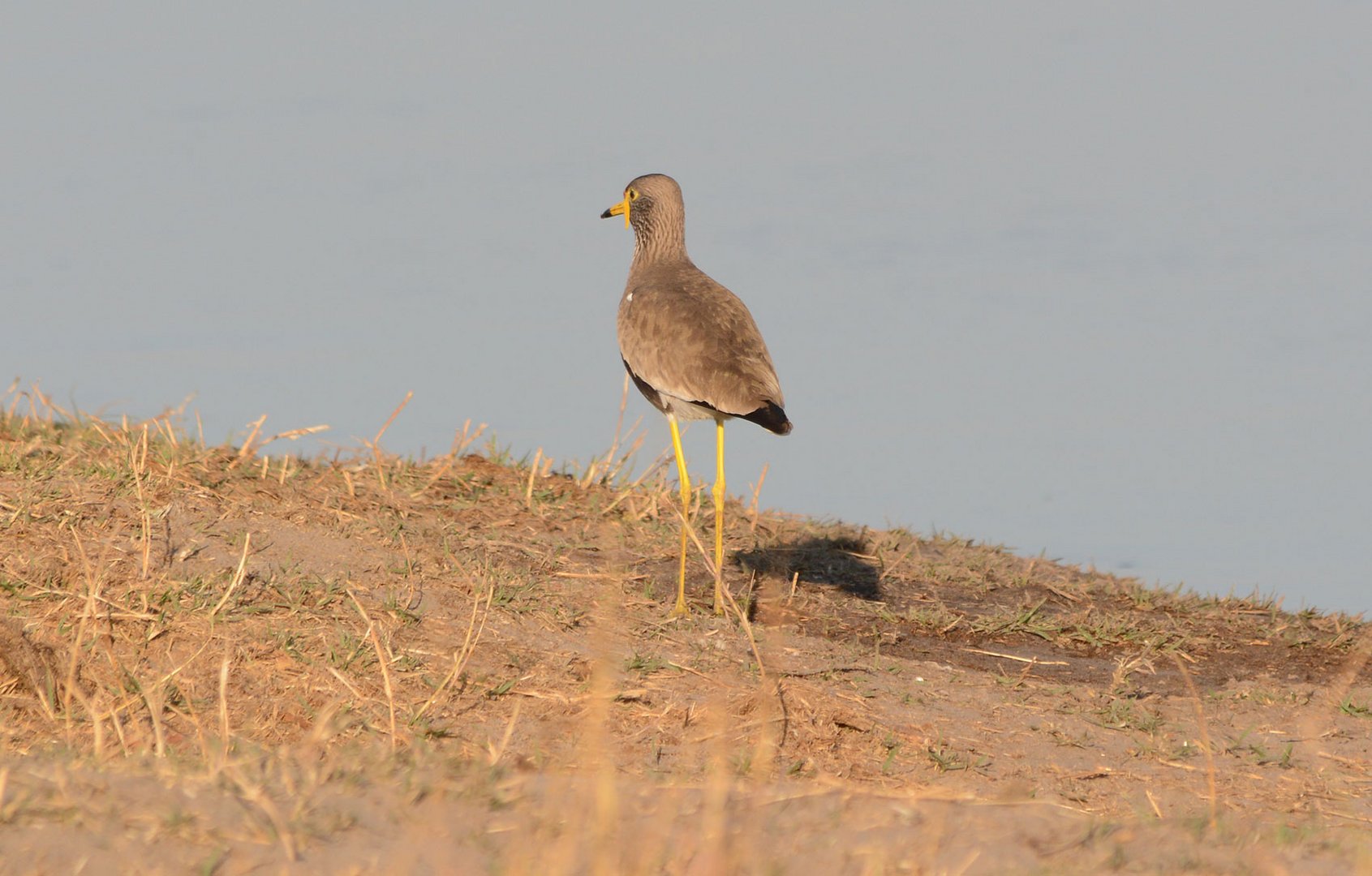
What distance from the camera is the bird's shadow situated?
808cm

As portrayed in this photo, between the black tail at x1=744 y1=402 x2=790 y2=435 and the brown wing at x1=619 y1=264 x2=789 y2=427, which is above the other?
the brown wing at x1=619 y1=264 x2=789 y2=427

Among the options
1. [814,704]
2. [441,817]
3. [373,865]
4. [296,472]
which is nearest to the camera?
[373,865]

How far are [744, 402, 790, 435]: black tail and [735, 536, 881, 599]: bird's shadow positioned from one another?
5.21 feet

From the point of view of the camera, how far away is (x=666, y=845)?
3.19 m

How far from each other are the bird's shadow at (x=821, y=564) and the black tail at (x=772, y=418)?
1590 millimetres

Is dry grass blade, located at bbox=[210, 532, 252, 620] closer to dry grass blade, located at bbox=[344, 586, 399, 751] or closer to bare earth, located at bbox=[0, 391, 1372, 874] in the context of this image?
bare earth, located at bbox=[0, 391, 1372, 874]

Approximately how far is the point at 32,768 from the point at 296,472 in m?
Answer: 4.80

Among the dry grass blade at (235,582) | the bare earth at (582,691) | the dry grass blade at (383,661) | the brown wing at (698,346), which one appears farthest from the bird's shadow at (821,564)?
the dry grass blade at (235,582)

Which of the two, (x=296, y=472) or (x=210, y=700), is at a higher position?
(x=296, y=472)

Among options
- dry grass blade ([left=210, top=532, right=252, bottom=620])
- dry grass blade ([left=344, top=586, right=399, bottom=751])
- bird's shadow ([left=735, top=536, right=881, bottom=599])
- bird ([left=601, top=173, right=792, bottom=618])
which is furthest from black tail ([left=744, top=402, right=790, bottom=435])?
dry grass blade ([left=210, top=532, right=252, bottom=620])

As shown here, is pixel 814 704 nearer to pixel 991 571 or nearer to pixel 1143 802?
pixel 1143 802

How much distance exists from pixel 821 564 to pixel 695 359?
206 centimetres

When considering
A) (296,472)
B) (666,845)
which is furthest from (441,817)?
(296,472)

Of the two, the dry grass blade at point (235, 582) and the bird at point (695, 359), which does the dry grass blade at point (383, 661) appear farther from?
the bird at point (695, 359)
